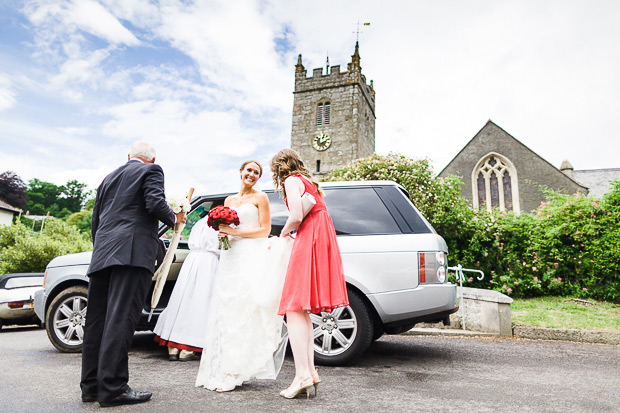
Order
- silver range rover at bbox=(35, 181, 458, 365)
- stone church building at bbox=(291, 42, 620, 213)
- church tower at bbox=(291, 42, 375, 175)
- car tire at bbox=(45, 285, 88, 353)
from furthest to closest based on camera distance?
church tower at bbox=(291, 42, 375, 175) < stone church building at bbox=(291, 42, 620, 213) < car tire at bbox=(45, 285, 88, 353) < silver range rover at bbox=(35, 181, 458, 365)

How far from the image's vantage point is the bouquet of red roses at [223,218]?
137 inches

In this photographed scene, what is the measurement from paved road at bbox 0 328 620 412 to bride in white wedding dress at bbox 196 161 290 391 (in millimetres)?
168

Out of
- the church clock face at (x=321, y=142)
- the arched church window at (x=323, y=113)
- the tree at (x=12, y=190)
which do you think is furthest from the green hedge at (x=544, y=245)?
the tree at (x=12, y=190)

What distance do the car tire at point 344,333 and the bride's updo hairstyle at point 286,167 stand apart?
1.48 meters

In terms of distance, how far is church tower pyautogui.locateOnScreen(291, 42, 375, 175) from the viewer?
3769cm

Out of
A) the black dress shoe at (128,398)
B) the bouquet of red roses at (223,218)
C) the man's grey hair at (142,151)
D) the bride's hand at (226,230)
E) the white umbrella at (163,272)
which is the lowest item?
the black dress shoe at (128,398)

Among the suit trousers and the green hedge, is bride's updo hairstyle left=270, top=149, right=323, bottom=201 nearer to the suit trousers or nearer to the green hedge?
the suit trousers

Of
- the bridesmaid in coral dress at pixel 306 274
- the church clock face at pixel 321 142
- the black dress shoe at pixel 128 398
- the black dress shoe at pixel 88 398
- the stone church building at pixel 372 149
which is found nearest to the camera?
the black dress shoe at pixel 128 398

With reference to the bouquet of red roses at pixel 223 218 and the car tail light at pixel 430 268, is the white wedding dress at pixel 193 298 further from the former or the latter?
the car tail light at pixel 430 268

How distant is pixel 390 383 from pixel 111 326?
2343 millimetres

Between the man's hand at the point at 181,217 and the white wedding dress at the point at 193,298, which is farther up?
the man's hand at the point at 181,217

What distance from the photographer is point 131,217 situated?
122 inches

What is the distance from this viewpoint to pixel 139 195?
3129 mm

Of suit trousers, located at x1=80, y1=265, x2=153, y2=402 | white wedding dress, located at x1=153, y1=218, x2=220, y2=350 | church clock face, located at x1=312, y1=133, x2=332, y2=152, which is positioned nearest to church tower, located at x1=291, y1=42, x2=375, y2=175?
church clock face, located at x1=312, y1=133, x2=332, y2=152
